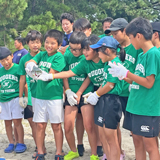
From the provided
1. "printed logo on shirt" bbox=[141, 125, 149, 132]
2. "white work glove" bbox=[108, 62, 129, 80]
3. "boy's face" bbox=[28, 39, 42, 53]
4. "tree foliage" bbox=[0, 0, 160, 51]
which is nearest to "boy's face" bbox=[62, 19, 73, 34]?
"boy's face" bbox=[28, 39, 42, 53]

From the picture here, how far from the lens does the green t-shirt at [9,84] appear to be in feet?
11.4

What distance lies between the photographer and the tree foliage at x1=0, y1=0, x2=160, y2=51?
9422 mm

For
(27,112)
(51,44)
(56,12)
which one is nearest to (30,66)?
(51,44)

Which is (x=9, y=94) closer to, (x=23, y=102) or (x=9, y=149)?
(x=23, y=102)

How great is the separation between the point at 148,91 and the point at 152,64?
255 mm

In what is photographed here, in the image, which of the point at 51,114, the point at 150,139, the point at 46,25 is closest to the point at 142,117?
the point at 150,139

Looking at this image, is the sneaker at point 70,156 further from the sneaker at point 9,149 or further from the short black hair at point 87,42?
the short black hair at point 87,42

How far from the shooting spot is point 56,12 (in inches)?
445

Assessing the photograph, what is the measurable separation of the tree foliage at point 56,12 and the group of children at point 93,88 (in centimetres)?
590

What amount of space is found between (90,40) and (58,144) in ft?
4.39

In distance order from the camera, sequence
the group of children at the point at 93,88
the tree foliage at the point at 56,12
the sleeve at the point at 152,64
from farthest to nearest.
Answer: the tree foliage at the point at 56,12 → the group of children at the point at 93,88 → the sleeve at the point at 152,64

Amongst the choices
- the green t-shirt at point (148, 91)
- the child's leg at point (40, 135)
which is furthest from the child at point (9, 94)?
the green t-shirt at point (148, 91)

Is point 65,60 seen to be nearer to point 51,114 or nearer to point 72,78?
point 72,78

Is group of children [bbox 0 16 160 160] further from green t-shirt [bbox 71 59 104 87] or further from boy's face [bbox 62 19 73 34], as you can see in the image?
boy's face [bbox 62 19 73 34]
